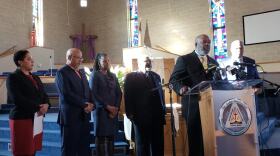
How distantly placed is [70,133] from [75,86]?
0.45 meters

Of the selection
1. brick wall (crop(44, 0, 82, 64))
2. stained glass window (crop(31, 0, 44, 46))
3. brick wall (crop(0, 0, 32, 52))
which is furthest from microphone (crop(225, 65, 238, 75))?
brick wall (crop(44, 0, 82, 64))

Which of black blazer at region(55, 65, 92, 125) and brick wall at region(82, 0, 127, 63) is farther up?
brick wall at region(82, 0, 127, 63)

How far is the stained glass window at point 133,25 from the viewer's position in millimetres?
11758

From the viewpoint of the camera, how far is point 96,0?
12477mm

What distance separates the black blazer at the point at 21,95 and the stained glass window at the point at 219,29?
7.83 metres

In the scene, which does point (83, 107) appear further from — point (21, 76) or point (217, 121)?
point (217, 121)

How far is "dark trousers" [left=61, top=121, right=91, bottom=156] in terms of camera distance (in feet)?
9.98

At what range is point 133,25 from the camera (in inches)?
467

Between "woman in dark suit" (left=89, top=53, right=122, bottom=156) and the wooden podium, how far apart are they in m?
1.41

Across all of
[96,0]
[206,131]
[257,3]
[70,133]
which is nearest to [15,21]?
[96,0]

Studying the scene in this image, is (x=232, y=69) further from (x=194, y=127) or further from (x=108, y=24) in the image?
(x=108, y=24)

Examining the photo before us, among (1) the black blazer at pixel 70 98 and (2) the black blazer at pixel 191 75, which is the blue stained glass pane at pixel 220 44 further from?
(1) the black blazer at pixel 70 98

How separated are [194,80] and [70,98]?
1185 millimetres

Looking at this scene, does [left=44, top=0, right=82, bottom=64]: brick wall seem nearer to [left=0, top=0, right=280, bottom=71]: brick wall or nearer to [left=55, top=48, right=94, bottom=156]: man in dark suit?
[left=0, top=0, right=280, bottom=71]: brick wall
